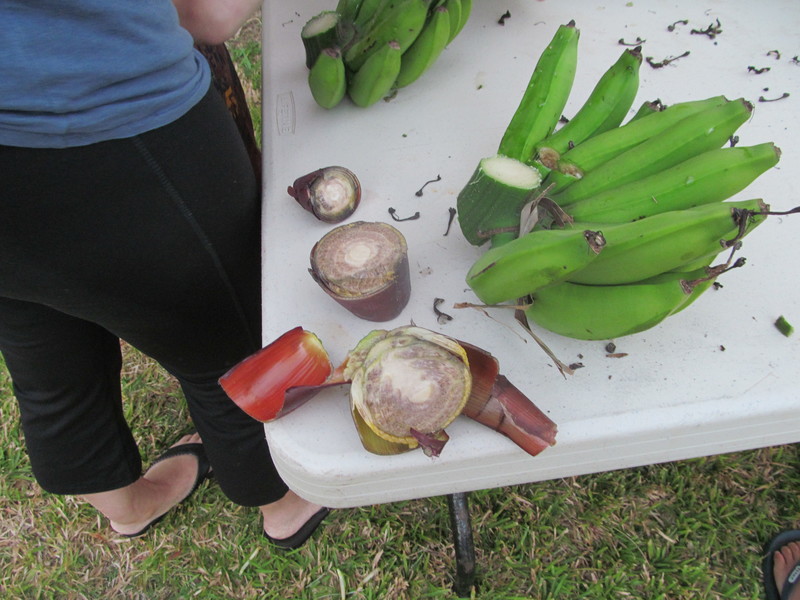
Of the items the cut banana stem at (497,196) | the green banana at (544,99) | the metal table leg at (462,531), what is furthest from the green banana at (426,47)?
the metal table leg at (462,531)

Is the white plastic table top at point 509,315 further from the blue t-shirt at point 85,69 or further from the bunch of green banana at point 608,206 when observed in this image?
the blue t-shirt at point 85,69

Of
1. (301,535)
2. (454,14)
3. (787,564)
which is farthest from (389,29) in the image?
(787,564)

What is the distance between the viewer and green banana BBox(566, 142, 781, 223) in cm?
69

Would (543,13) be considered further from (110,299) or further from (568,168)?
(110,299)

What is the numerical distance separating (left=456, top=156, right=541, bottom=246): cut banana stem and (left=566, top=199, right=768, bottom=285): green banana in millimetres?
155

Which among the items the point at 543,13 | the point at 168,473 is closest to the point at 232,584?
the point at 168,473

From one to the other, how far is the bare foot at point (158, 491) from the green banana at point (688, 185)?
3.98 feet

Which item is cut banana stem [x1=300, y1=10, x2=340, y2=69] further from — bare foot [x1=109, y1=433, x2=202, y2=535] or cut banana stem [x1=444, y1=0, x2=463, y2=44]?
bare foot [x1=109, y1=433, x2=202, y2=535]

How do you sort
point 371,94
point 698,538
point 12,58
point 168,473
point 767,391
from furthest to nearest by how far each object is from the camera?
1. point 168,473
2. point 698,538
3. point 371,94
4. point 767,391
5. point 12,58

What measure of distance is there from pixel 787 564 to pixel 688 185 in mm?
1033

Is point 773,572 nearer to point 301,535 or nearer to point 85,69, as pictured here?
point 301,535

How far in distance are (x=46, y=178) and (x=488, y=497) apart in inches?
45.1

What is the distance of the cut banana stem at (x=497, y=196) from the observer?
760 millimetres

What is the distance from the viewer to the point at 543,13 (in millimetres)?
1309
